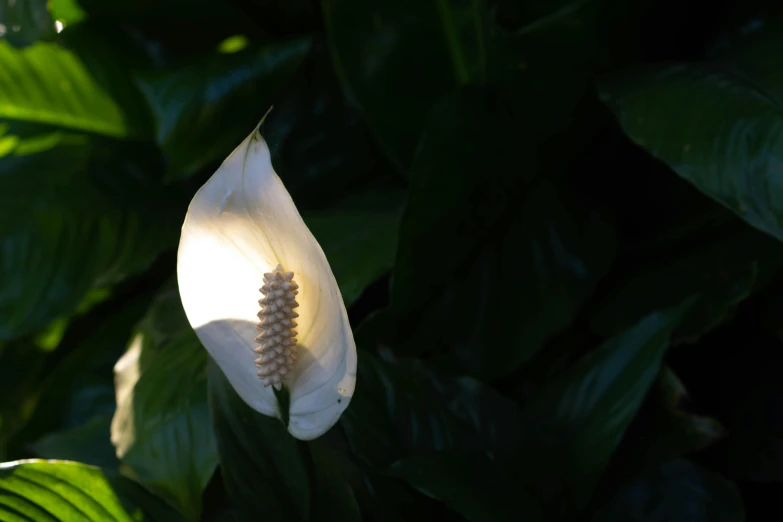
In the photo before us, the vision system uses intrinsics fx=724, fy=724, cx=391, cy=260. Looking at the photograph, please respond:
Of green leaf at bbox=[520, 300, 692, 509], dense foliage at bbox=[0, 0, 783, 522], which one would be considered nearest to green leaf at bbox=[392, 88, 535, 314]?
dense foliage at bbox=[0, 0, 783, 522]

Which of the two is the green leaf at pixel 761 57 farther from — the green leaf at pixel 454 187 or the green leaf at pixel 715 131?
the green leaf at pixel 454 187

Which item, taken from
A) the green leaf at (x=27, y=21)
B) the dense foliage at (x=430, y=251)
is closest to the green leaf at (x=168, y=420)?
the dense foliage at (x=430, y=251)

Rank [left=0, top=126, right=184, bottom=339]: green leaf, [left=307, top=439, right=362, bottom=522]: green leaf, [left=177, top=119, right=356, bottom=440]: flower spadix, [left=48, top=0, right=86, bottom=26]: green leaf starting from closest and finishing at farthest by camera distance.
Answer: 1. [left=177, top=119, right=356, bottom=440]: flower spadix
2. [left=307, top=439, right=362, bottom=522]: green leaf
3. [left=0, top=126, right=184, bottom=339]: green leaf
4. [left=48, top=0, right=86, bottom=26]: green leaf

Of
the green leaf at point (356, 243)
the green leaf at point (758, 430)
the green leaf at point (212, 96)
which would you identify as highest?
the green leaf at point (212, 96)

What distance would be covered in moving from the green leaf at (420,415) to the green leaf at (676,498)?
0.08m

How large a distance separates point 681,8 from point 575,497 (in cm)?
45

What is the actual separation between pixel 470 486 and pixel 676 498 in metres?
0.16

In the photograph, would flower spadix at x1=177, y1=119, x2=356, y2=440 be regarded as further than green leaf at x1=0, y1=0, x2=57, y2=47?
No

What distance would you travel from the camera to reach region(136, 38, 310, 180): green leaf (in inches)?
25.5

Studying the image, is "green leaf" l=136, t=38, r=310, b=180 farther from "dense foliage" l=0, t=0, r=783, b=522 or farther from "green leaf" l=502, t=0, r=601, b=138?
"green leaf" l=502, t=0, r=601, b=138

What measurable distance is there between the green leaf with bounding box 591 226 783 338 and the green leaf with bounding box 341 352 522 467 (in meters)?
0.15

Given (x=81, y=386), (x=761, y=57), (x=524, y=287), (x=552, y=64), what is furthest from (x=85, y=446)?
(x=761, y=57)

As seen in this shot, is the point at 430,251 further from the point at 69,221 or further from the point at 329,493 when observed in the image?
the point at 69,221

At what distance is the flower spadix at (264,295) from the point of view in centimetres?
24
